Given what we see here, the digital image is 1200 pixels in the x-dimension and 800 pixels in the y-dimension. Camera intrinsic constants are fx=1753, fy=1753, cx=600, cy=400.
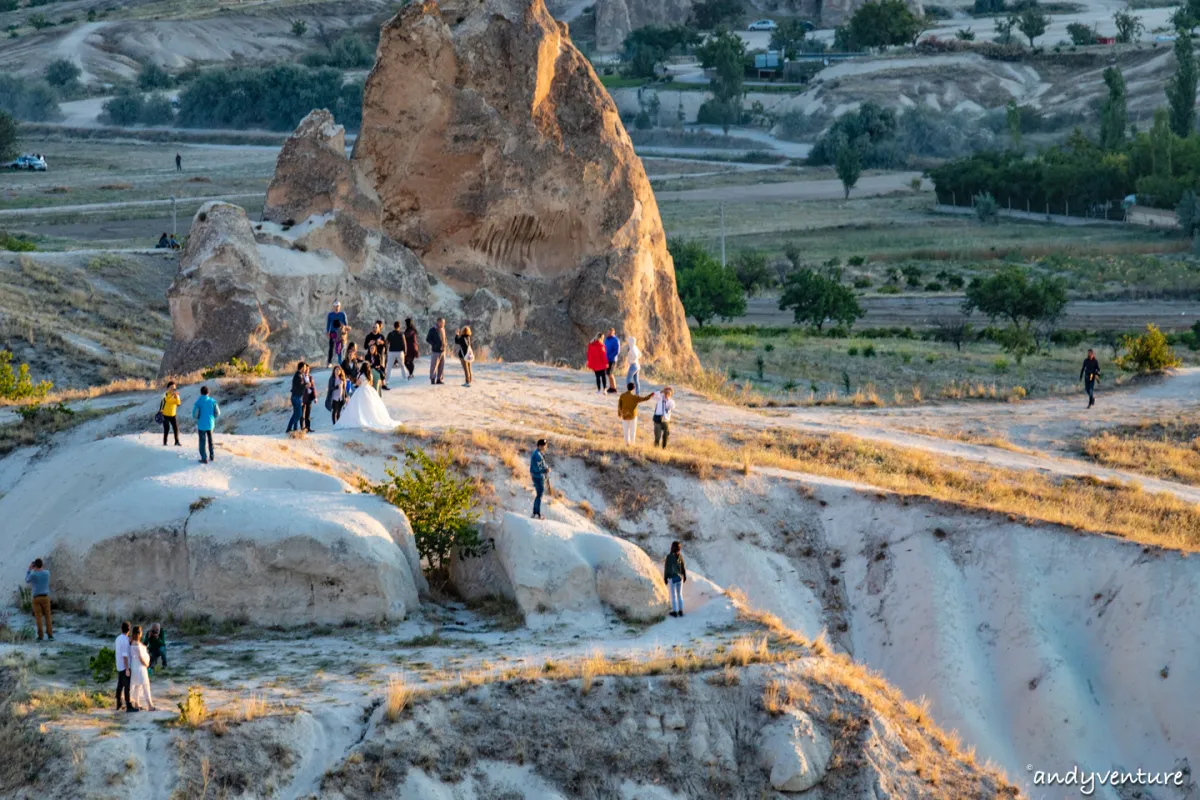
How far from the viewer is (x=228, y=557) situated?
67.3 feet

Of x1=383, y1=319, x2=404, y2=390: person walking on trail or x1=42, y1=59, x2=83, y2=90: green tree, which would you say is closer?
x1=383, y1=319, x2=404, y2=390: person walking on trail

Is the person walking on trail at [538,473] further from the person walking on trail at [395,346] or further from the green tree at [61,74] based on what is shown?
the green tree at [61,74]

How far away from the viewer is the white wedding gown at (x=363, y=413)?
25922mm

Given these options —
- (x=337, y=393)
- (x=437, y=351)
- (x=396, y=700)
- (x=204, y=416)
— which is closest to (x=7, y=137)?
(x=437, y=351)

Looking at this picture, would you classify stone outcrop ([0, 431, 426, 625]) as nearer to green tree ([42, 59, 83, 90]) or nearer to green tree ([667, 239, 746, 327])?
green tree ([667, 239, 746, 327])

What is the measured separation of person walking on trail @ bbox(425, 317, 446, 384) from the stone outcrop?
817 centimetres

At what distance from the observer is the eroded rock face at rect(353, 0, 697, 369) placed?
35875mm

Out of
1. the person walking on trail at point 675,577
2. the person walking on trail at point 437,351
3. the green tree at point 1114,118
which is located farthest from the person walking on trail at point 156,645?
the green tree at point 1114,118

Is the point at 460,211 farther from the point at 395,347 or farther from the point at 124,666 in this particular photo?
the point at 124,666

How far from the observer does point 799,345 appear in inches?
2203

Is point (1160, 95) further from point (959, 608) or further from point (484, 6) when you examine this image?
point (959, 608)

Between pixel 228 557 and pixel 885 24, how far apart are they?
5183 inches

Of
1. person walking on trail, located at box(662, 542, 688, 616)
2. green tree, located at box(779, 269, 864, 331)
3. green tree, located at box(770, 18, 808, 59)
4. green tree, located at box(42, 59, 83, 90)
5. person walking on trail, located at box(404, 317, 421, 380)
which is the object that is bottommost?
green tree, located at box(779, 269, 864, 331)

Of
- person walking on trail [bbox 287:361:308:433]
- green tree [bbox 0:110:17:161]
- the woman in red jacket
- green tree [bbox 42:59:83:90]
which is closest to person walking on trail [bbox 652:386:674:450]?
the woman in red jacket
